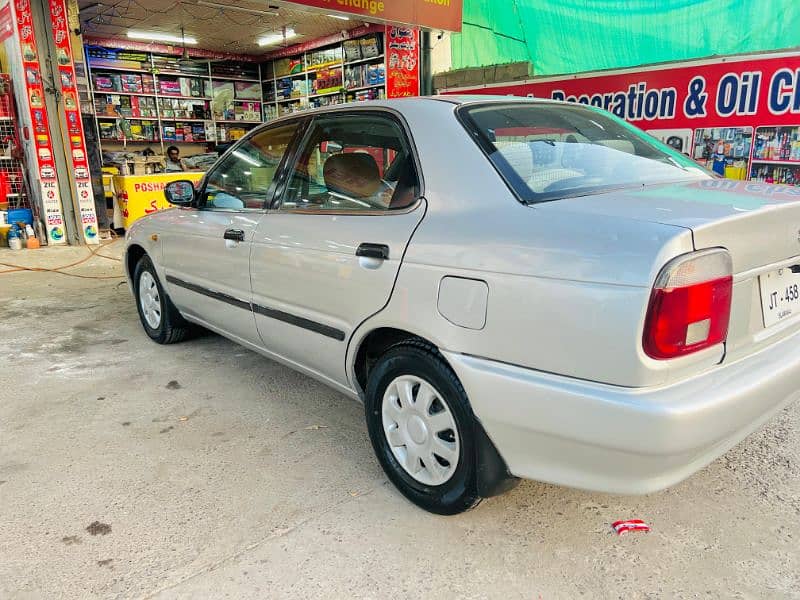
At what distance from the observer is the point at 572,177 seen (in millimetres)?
2090

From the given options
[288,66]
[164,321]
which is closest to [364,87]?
[288,66]

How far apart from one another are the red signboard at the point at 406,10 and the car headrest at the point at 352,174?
5729 millimetres

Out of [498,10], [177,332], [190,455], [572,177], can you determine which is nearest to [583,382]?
[572,177]

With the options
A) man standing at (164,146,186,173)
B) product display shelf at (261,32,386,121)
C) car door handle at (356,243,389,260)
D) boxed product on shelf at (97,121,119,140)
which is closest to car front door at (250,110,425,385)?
car door handle at (356,243,389,260)

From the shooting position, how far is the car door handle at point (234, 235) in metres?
2.99

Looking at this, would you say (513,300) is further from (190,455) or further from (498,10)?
(498,10)

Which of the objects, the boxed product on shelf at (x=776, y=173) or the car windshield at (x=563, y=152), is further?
the boxed product on shelf at (x=776, y=173)

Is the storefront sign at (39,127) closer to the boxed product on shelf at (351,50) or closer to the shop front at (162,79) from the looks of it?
the shop front at (162,79)

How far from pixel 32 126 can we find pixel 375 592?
858 cm

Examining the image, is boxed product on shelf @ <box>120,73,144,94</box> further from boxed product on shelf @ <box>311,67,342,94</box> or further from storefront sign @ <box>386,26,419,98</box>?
storefront sign @ <box>386,26,419,98</box>

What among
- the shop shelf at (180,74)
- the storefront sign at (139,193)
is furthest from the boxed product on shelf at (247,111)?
the storefront sign at (139,193)

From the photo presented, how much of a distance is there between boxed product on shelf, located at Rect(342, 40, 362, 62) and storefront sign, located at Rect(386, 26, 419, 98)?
969 millimetres

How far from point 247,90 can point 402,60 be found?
534cm

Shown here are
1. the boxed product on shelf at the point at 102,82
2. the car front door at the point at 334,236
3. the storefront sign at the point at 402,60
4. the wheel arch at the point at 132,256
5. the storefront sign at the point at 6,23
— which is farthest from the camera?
the boxed product on shelf at the point at 102,82
